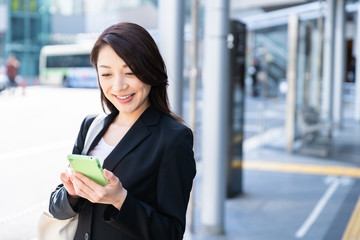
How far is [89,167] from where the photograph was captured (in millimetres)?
1082

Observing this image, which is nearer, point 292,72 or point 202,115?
point 202,115

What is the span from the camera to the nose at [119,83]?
1280 millimetres

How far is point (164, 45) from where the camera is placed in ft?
10.8

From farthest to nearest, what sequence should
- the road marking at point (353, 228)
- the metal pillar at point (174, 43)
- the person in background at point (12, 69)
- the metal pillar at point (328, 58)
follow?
the metal pillar at point (328, 58), the road marking at point (353, 228), the metal pillar at point (174, 43), the person in background at point (12, 69)

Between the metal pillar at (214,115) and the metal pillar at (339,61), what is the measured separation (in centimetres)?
801

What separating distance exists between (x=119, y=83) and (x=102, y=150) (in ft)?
0.73

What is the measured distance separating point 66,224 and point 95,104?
1611mm

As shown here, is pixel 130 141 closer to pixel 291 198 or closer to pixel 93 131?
pixel 93 131

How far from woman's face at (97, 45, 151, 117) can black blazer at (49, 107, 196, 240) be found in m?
0.05

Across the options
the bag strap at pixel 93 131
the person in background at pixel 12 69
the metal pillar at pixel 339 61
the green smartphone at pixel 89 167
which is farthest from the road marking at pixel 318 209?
the metal pillar at pixel 339 61

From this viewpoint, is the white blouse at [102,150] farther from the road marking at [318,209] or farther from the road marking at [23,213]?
the road marking at [318,209]

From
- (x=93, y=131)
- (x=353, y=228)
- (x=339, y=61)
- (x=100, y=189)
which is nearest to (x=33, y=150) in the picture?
(x=93, y=131)

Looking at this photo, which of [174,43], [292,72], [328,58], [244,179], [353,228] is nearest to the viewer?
[174,43]

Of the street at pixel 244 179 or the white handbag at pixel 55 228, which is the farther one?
the street at pixel 244 179
